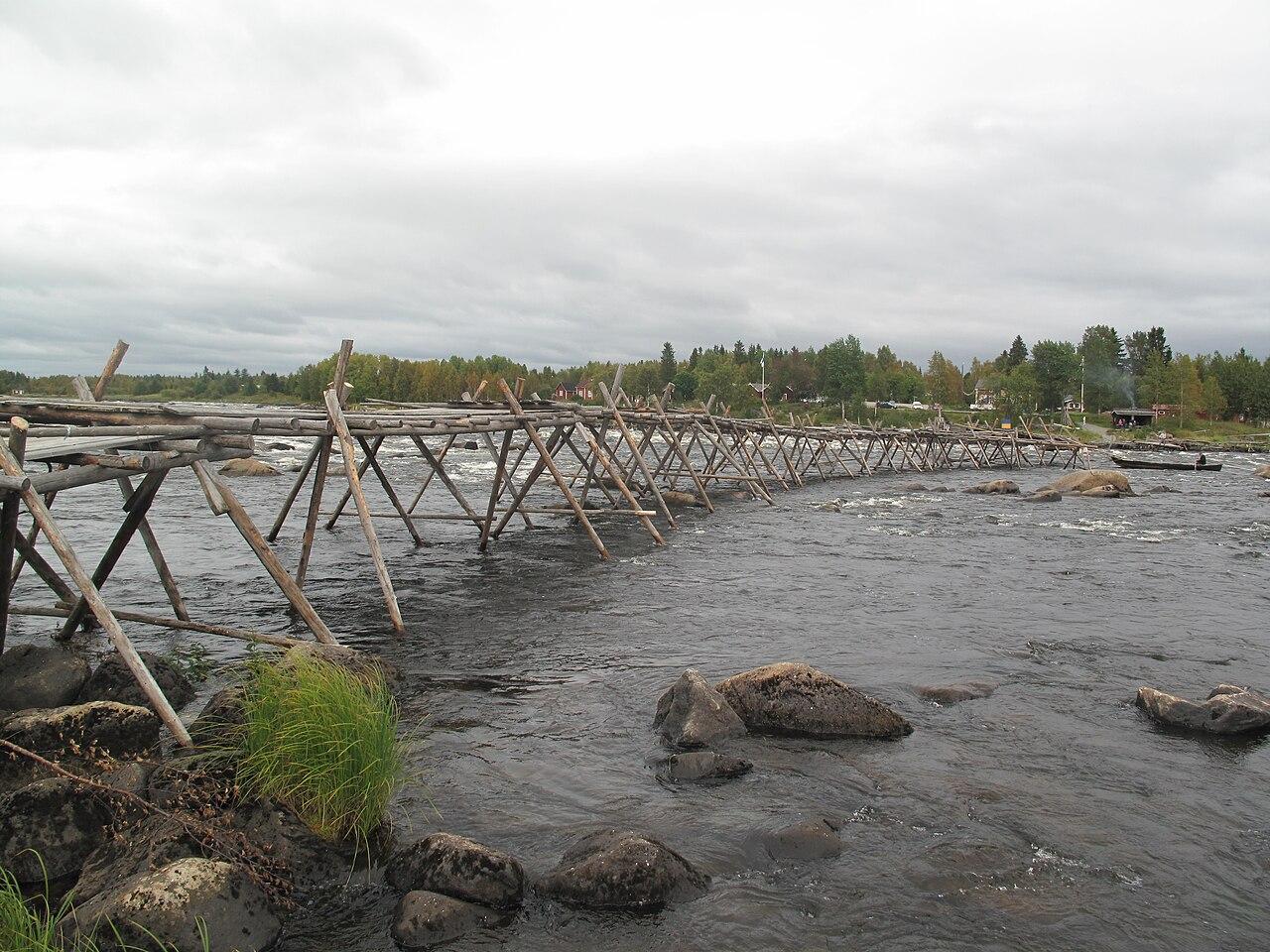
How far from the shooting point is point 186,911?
5.05m

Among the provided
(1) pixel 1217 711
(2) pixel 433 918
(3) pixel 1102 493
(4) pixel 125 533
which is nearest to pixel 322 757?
(2) pixel 433 918

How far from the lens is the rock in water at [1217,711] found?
916 centimetres

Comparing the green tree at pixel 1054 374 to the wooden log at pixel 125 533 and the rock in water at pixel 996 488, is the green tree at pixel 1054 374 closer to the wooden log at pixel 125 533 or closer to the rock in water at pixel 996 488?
the rock in water at pixel 996 488

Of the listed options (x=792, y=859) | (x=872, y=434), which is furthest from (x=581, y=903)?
(x=872, y=434)

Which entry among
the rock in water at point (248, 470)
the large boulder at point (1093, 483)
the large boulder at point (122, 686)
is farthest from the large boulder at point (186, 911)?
the large boulder at point (1093, 483)

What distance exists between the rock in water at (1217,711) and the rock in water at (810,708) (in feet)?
9.11

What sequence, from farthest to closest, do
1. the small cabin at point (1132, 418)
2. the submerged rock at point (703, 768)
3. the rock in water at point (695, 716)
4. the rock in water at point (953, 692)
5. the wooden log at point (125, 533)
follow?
the small cabin at point (1132, 418), the rock in water at point (953, 692), the wooden log at point (125, 533), the rock in water at point (695, 716), the submerged rock at point (703, 768)

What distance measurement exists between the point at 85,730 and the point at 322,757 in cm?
228

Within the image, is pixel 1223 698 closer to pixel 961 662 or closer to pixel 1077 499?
pixel 961 662

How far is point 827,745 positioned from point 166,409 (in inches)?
313

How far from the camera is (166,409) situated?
1000 centimetres

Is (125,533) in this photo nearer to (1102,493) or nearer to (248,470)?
(248,470)

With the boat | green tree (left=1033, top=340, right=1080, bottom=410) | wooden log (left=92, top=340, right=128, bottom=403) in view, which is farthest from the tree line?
wooden log (left=92, top=340, right=128, bottom=403)

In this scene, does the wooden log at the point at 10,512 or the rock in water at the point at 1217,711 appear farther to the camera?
the rock in water at the point at 1217,711
